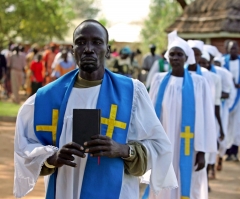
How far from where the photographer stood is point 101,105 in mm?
4043

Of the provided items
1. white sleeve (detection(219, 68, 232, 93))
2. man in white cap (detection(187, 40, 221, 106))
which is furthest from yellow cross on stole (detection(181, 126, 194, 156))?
white sleeve (detection(219, 68, 232, 93))

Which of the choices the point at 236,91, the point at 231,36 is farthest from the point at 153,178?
the point at 231,36

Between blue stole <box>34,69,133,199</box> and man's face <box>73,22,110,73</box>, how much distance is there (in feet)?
0.55

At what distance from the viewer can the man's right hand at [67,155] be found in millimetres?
3672

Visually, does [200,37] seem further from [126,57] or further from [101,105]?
[101,105]

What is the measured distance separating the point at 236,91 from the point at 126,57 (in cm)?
630

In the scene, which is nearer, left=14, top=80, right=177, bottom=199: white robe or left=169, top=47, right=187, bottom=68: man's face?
left=14, top=80, right=177, bottom=199: white robe

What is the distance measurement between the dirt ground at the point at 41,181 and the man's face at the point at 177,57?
8.79 feet

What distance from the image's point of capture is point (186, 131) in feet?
23.5

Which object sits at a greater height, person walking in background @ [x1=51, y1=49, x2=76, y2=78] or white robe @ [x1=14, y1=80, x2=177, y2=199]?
person walking in background @ [x1=51, y1=49, x2=76, y2=78]

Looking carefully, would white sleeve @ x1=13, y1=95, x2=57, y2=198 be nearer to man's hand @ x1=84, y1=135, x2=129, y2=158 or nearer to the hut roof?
man's hand @ x1=84, y1=135, x2=129, y2=158

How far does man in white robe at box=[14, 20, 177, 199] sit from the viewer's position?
156 inches

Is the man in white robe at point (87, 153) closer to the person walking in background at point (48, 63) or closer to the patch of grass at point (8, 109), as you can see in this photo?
the patch of grass at point (8, 109)

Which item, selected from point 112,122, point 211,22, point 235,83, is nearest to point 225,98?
point 235,83
